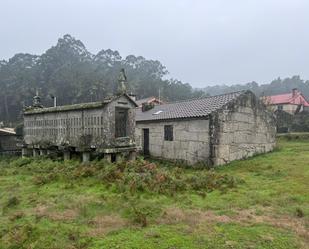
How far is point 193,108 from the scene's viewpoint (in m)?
19.2

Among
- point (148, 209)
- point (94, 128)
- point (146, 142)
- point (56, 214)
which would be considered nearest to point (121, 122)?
point (94, 128)

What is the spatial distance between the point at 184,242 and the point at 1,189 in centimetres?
747

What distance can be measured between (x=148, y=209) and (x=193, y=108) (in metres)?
11.5

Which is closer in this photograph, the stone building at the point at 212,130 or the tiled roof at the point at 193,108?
the stone building at the point at 212,130

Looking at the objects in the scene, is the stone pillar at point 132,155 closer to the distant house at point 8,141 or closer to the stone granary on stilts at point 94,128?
the stone granary on stilts at point 94,128

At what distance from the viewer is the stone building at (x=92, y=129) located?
14445 millimetres

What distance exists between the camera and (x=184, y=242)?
6445 mm

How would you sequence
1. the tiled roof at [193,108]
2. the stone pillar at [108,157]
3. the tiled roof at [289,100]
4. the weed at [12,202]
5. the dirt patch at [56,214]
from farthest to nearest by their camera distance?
1. the tiled roof at [289,100]
2. the tiled roof at [193,108]
3. the stone pillar at [108,157]
4. the weed at [12,202]
5. the dirt patch at [56,214]

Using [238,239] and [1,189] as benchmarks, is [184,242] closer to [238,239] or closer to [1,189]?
[238,239]

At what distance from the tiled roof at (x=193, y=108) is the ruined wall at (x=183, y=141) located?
37cm

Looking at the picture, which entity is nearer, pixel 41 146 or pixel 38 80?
pixel 41 146

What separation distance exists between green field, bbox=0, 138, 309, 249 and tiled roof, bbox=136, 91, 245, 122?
4.70 meters

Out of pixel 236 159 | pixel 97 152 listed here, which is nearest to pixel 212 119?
pixel 236 159

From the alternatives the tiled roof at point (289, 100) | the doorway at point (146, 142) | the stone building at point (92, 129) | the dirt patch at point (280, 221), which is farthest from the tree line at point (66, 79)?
the dirt patch at point (280, 221)
